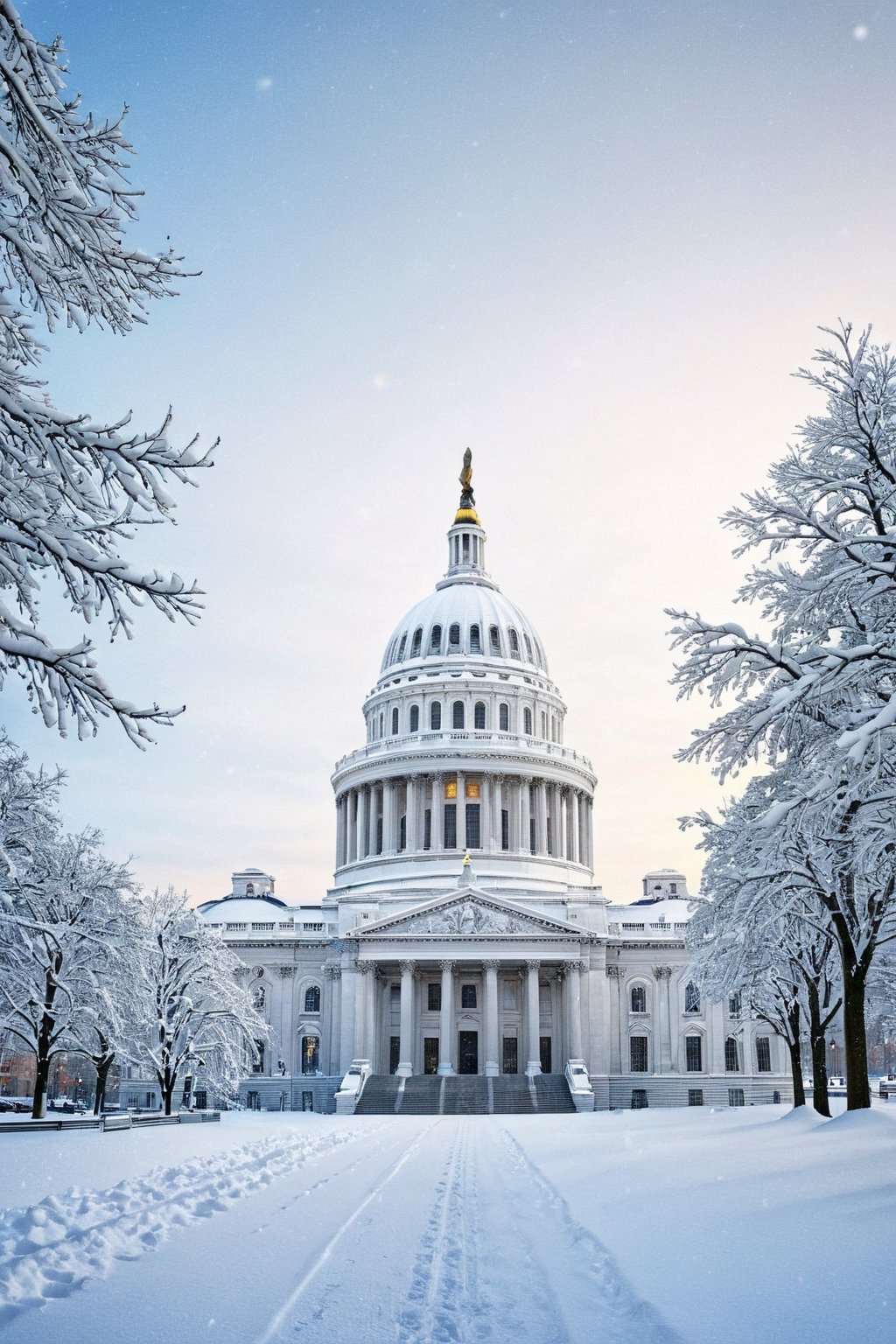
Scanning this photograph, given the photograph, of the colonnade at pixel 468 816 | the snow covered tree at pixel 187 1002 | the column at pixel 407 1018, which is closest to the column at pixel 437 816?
the colonnade at pixel 468 816

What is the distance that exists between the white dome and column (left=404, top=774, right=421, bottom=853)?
13513mm

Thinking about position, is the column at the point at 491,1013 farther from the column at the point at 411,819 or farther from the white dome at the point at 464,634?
the white dome at the point at 464,634

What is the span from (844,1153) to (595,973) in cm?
6403

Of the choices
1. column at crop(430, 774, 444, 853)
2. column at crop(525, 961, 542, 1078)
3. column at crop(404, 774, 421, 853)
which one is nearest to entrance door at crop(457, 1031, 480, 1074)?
column at crop(525, 961, 542, 1078)

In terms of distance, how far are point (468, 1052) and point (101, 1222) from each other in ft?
229

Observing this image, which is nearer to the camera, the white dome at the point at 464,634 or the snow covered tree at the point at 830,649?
the snow covered tree at the point at 830,649

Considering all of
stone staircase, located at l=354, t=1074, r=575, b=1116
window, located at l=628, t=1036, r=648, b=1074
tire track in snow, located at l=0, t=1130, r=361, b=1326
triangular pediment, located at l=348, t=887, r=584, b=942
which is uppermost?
triangular pediment, located at l=348, t=887, r=584, b=942

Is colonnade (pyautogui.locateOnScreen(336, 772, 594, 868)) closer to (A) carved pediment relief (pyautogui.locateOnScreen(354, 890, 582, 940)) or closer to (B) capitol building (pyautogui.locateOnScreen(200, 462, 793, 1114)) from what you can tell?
(B) capitol building (pyautogui.locateOnScreen(200, 462, 793, 1114))

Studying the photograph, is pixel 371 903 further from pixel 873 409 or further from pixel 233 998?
pixel 873 409

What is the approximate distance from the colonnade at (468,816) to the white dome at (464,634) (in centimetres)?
1303

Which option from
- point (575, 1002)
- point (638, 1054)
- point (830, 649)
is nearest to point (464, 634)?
point (575, 1002)

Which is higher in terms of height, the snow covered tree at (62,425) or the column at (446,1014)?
the snow covered tree at (62,425)

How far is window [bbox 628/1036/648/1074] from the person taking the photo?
82125 millimetres

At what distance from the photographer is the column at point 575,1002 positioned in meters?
76.1
